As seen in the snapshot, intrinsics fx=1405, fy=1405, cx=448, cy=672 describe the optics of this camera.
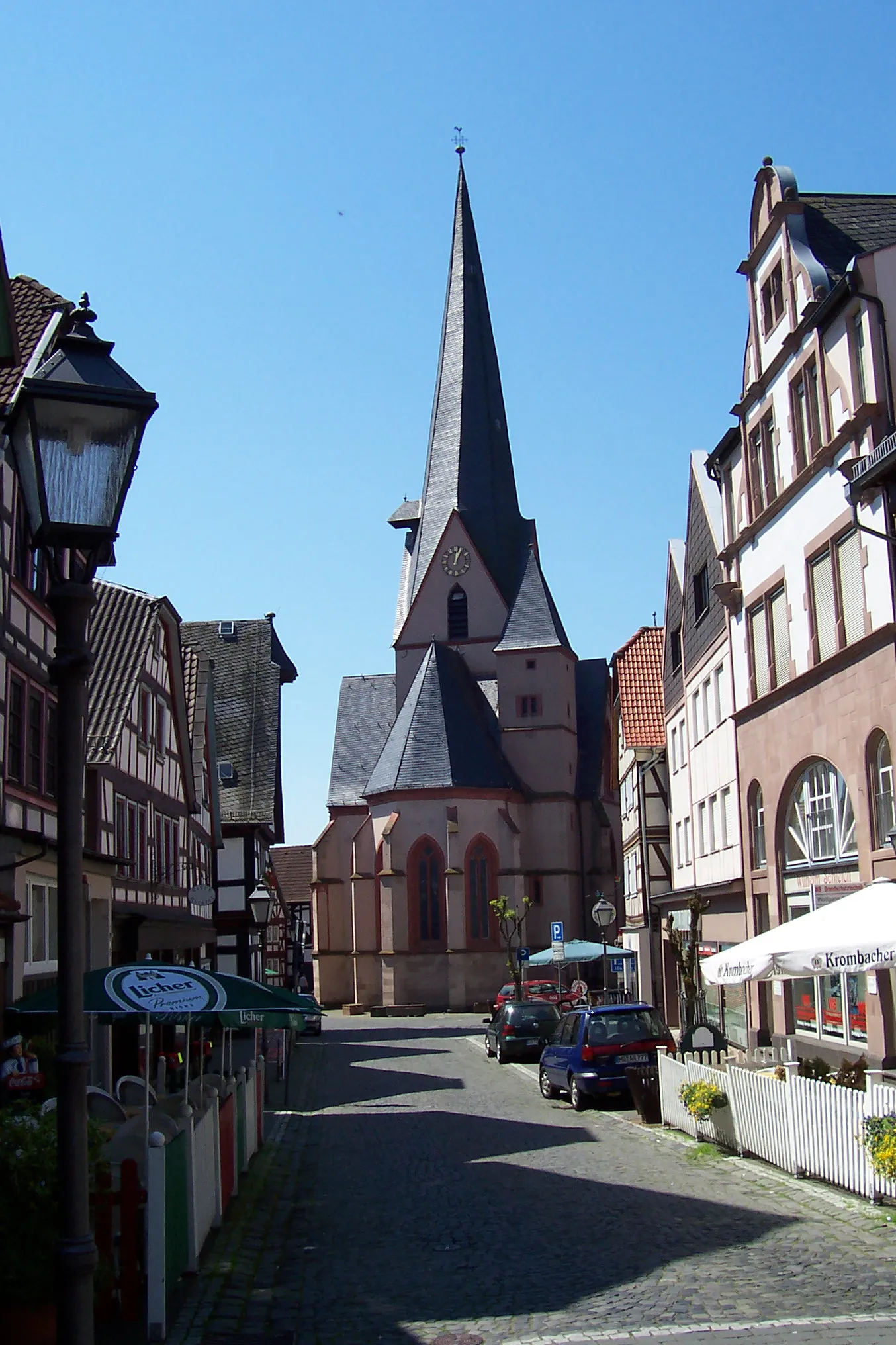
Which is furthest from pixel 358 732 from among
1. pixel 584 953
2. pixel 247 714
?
pixel 584 953

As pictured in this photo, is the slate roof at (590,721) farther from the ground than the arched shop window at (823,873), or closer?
farther from the ground

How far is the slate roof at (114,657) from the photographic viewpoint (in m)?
23.3

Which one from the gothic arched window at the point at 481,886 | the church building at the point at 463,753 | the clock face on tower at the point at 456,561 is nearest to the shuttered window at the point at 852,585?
the church building at the point at 463,753

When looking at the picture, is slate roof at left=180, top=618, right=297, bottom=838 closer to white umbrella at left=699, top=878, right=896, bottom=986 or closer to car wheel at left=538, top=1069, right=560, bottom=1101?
car wheel at left=538, top=1069, right=560, bottom=1101

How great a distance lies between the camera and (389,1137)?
1795 cm

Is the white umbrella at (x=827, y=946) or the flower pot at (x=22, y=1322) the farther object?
the white umbrella at (x=827, y=946)

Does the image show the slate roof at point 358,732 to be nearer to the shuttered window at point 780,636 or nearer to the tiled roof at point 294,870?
the tiled roof at point 294,870

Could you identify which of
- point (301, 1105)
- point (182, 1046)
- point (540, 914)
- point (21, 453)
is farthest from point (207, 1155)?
point (540, 914)

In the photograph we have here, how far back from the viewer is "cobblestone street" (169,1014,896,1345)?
7828 mm

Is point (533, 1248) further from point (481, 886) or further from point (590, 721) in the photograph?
point (590, 721)

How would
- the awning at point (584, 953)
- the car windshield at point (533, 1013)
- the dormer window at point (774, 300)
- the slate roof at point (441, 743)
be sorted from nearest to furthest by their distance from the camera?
the dormer window at point (774, 300), the car windshield at point (533, 1013), the awning at point (584, 953), the slate roof at point (441, 743)

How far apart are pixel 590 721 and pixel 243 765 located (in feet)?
78.4

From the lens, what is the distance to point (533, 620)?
61312mm

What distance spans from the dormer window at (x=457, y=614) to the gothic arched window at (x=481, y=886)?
39.4 feet
